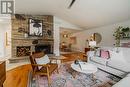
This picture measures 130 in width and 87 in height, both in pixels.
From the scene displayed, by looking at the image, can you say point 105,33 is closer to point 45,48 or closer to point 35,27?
point 45,48

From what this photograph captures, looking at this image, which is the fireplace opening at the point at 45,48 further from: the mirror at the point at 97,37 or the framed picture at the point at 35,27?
the mirror at the point at 97,37

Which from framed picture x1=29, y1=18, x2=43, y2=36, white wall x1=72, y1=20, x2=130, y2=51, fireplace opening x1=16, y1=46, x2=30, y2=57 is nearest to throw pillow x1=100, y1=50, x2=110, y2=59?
white wall x1=72, y1=20, x2=130, y2=51

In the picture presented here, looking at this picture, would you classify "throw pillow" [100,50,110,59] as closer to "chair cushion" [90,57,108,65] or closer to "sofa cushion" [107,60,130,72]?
"chair cushion" [90,57,108,65]

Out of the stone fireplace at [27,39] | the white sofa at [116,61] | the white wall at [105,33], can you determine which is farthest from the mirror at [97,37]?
the white sofa at [116,61]

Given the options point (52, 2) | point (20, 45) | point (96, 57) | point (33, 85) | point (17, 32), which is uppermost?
point (52, 2)

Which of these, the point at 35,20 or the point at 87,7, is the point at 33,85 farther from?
the point at 35,20

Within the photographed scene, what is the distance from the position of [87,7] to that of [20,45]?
13.7 ft

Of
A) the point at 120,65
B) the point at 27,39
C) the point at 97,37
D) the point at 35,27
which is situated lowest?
the point at 120,65

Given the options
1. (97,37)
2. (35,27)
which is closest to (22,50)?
(35,27)

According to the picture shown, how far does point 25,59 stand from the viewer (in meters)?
6.38

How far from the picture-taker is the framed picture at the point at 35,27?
6691 mm

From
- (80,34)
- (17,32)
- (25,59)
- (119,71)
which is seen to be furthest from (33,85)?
(80,34)

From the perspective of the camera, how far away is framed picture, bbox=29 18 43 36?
669cm

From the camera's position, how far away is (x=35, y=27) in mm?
6801
